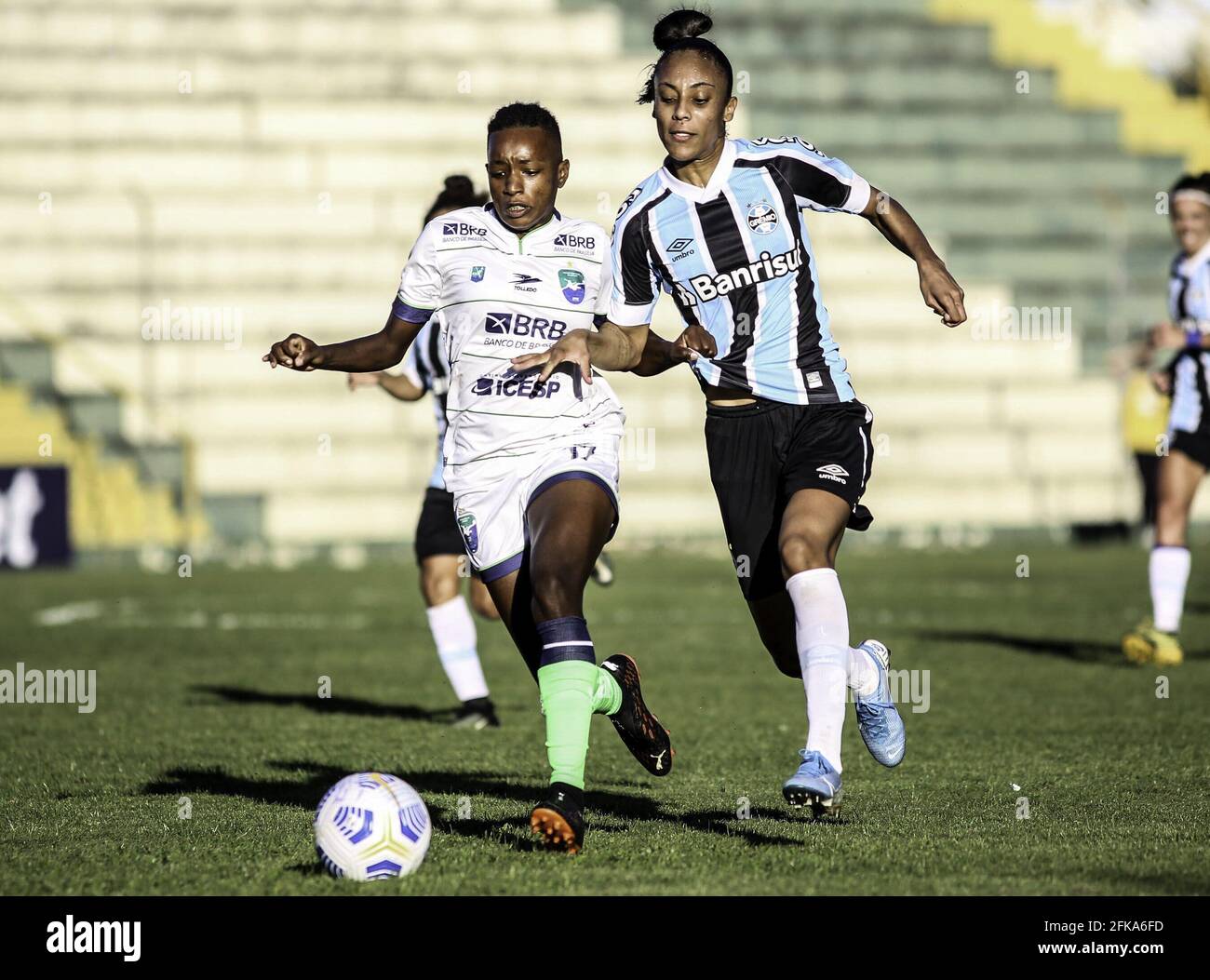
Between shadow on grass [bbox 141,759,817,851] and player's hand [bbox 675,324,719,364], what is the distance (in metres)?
1.43

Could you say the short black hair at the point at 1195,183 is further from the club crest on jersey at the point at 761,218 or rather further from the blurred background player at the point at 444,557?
the club crest on jersey at the point at 761,218

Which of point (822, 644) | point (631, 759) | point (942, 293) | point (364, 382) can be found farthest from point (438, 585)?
point (942, 293)

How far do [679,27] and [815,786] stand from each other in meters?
2.48

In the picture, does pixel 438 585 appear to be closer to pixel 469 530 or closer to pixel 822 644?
pixel 469 530

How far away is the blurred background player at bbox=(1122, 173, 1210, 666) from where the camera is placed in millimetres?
10648

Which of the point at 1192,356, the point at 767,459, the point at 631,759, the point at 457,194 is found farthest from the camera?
the point at 1192,356

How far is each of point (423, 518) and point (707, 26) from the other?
3.71 m

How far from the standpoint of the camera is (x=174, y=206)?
74.5 feet

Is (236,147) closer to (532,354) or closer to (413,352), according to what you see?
(413,352)

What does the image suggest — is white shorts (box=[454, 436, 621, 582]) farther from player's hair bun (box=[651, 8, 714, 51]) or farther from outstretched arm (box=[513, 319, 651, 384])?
player's hair bun (box=[651, 8, 714, 51])

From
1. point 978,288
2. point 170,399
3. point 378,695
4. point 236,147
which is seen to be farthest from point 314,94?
point 378,695

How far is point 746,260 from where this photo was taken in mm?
5844

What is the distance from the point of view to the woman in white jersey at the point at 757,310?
5699 mm

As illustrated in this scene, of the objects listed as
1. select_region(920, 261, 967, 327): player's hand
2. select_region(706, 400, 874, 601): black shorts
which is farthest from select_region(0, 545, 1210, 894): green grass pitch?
select_region(920, 261, 967, 327): player's hand
